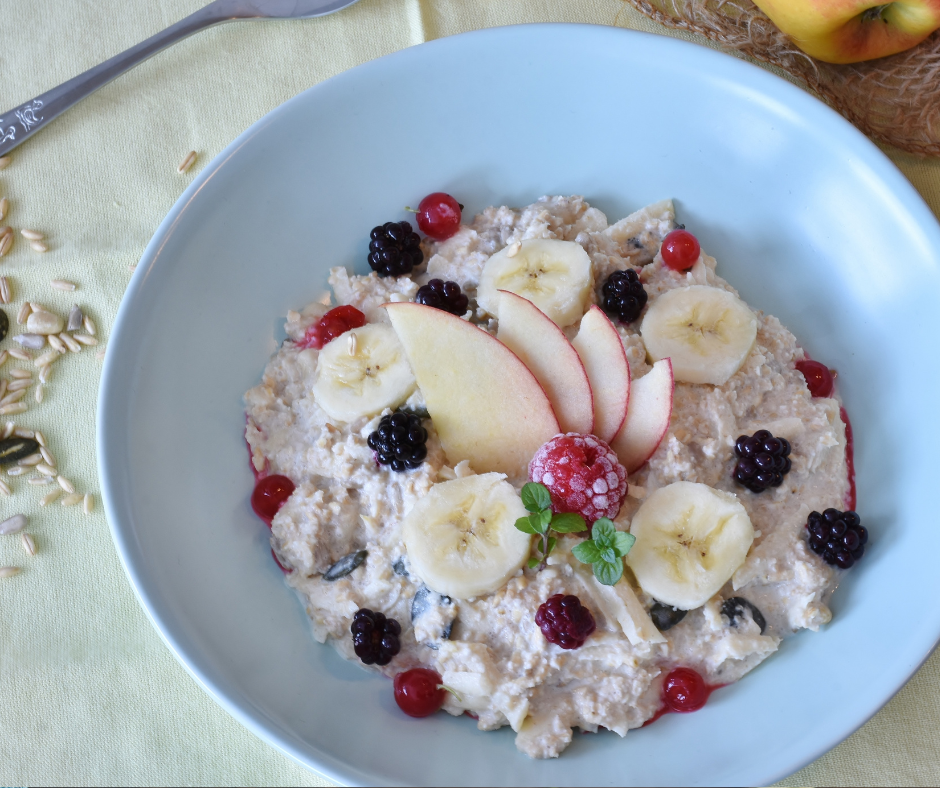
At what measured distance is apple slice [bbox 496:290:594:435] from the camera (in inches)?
76.0

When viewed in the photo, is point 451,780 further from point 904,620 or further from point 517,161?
point 517,161

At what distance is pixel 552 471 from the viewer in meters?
1.71

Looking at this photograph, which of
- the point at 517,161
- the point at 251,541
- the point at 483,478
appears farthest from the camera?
the point at 517,161

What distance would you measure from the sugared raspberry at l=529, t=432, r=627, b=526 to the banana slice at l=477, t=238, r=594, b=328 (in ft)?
1.41

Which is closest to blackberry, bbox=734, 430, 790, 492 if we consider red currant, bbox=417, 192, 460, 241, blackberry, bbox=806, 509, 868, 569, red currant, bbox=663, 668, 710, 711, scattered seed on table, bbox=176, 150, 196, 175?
blackberry, bbox=806, 509, 868, 569

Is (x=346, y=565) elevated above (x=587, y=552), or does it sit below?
below

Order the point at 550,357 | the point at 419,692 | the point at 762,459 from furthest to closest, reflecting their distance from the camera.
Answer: the point at 550,357, the point at 762,459, the point at 419,692

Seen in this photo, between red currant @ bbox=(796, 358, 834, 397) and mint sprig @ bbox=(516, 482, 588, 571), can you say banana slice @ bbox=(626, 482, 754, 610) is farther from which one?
red currant @ bbox=(796, 358, 834, 397)

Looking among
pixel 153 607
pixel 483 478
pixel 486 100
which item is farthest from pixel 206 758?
pixel 486 100

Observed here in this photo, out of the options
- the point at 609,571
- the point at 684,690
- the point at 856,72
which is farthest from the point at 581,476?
the point at 856,72

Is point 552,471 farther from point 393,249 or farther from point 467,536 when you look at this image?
point 393,249

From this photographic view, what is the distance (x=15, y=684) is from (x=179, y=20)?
2068 millimetres

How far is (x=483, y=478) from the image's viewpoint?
1815 mm

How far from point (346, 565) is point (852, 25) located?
Answer: 2076 millimetres
